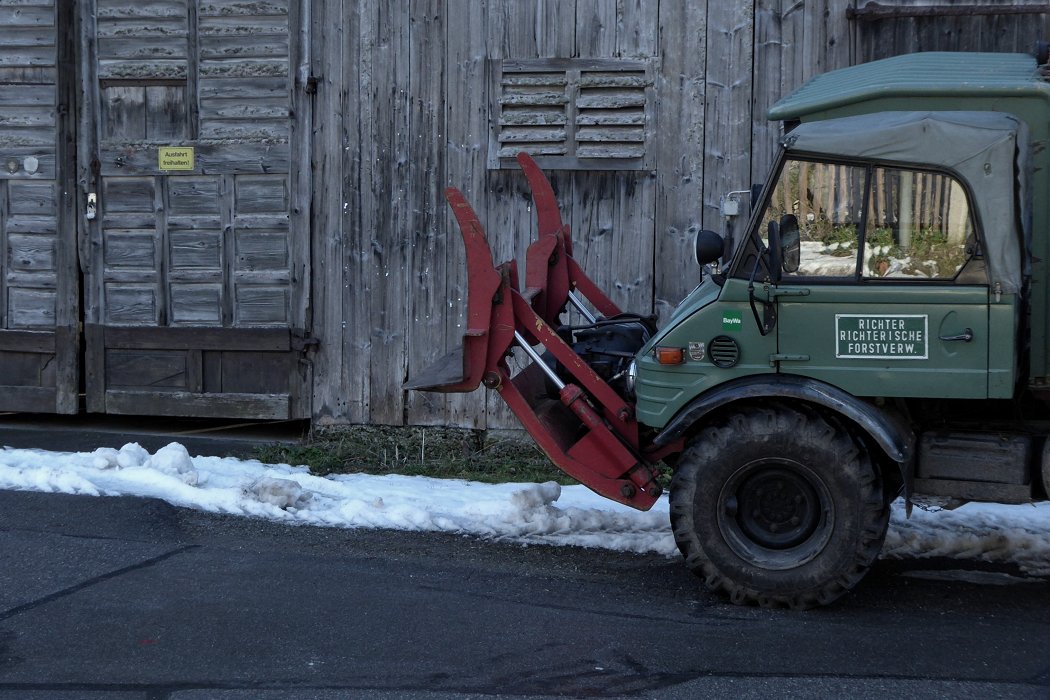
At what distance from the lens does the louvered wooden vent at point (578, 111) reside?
8.51m

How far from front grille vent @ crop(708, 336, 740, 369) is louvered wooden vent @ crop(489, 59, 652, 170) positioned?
3.29m

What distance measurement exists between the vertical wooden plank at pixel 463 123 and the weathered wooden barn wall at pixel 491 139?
0.01 m

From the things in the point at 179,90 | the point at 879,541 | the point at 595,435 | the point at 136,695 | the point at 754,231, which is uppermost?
the point at 179,90

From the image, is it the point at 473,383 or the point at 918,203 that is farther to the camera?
the point at 473,383

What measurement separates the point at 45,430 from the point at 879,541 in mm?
7083

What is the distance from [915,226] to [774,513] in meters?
1.50

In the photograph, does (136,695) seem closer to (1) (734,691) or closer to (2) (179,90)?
(1) (734,691)

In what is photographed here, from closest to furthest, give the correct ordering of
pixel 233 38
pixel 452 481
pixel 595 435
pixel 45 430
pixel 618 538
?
1. pixel 595 435
2. pixel 618 538
3. pixel 452 481
4. pixel 233 38
5. pixel 45 430

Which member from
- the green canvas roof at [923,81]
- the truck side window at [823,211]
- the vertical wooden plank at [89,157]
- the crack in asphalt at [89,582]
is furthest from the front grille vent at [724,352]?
the vertical wooden plank at [89,157]

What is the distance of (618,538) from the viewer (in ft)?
21.7

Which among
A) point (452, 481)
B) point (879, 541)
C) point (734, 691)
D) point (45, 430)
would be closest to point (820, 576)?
point (879, 541)

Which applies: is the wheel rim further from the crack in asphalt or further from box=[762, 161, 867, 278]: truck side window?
the crack in asphalt

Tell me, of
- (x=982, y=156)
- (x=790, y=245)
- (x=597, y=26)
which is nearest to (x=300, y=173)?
(x=597, y=26)

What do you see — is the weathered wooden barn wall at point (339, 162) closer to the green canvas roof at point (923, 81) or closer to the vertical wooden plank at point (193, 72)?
Answer: the vertical wooden plank at point (193, 72)
